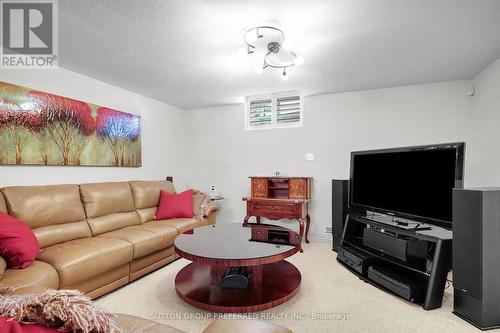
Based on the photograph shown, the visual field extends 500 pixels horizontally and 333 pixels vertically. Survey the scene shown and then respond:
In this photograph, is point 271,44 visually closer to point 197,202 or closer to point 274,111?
point 274,111

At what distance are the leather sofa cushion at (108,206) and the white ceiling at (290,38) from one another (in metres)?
1.40

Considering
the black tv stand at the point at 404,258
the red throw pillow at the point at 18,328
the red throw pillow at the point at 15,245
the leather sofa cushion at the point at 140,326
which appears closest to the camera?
the red throw pillow at the point at 18,328

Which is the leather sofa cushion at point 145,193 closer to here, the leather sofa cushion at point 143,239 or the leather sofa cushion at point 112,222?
the leather sofa cushion at point 112,222

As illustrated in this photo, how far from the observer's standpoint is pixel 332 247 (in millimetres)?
3668

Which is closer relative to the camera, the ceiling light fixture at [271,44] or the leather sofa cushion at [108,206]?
the ceiling light fixture at [271,44]

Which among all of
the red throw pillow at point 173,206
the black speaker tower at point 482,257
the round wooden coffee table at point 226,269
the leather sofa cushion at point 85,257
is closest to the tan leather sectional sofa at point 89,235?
the leather sofa cushion at point 85,257

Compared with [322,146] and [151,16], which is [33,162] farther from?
[322,146]

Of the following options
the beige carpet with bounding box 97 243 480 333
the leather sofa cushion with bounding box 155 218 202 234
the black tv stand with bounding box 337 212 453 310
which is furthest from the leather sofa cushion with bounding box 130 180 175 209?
the black tv stand with bounding box 337 212 453 310

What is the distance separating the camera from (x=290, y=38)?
2277 mm

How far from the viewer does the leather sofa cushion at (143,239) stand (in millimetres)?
2556

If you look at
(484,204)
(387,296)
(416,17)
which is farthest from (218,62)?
(387,296)

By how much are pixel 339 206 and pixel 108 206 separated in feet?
9.56

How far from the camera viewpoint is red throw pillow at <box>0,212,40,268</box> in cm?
182

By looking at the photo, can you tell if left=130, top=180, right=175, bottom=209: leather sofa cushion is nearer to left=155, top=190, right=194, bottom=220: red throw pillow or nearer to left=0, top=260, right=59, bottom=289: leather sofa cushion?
left=155, top=190, right=194, bottom=220: red throw pillow
